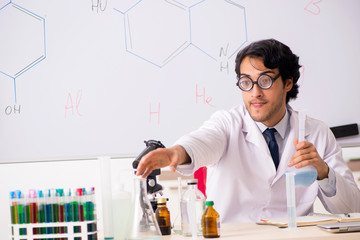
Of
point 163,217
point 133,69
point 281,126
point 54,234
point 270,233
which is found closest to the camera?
point 54,234

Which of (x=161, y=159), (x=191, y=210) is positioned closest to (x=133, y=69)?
(x=161, y=159)

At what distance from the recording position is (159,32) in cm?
278

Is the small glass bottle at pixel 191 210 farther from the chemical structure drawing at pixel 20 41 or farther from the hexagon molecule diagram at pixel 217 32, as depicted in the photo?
the chemical structure drawing at pixel 20 41

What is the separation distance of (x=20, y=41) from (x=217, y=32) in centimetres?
112

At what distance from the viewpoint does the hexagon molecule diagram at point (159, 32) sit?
2.78 metres

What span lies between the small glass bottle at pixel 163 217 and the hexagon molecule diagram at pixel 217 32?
1.42 metres

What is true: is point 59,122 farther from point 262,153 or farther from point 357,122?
point 357,122

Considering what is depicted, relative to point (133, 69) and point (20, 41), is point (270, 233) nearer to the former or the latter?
point (133, 69)

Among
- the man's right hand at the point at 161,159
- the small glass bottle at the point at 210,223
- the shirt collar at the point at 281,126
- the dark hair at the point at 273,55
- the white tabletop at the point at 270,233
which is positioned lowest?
the white tabletop at the point at 270,233

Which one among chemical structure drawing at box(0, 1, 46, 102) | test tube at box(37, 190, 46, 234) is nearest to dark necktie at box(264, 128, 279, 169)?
test tube at box(37, 190, 46, 234)

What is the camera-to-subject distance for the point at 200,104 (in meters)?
2.76

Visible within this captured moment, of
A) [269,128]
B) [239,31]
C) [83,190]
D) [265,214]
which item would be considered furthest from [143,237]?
[239,31]

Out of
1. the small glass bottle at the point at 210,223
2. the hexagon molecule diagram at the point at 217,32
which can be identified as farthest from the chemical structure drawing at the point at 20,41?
the small glass bottle at the point at 210,223

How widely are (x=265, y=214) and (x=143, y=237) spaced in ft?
2.40
